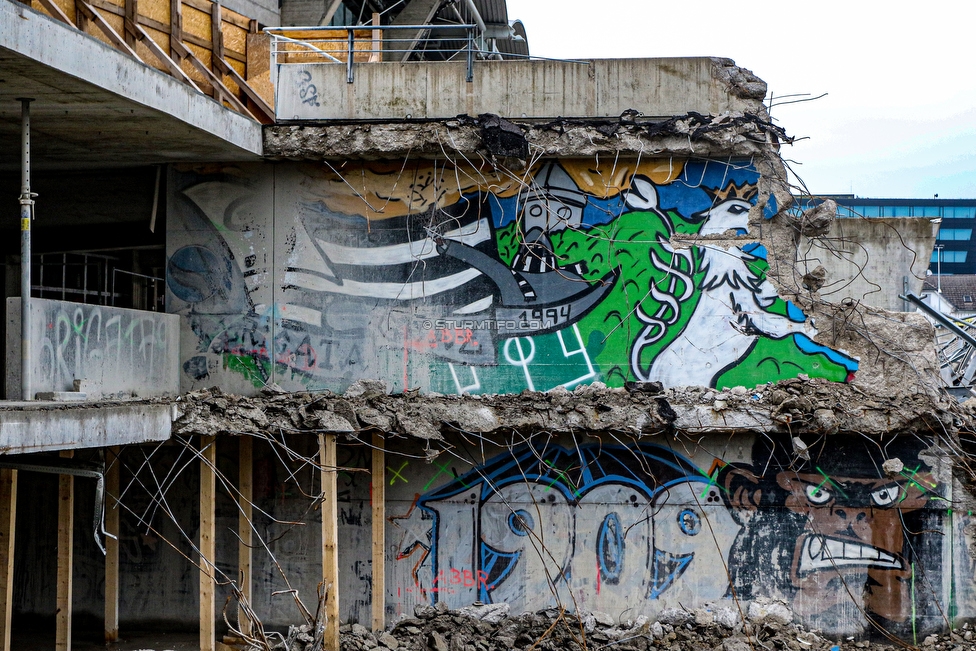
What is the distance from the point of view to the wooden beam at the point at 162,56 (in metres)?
9.02

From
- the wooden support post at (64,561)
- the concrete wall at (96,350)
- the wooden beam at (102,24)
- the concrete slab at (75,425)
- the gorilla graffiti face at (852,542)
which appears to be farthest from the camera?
the gorilla graffiti face at (852,542)

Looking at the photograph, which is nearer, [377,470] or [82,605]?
[377,470]

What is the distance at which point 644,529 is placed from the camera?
10008 millimetres

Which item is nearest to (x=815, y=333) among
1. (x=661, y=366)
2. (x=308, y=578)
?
(x=661, y=366)

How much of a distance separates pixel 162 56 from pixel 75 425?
420cm

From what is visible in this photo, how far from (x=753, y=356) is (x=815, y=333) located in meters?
0.80

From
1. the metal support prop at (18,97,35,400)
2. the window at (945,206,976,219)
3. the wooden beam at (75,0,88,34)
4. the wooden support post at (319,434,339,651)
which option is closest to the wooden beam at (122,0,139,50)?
the wooden beam at (75,0,88,34)

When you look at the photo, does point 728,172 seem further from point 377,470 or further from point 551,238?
point 377,470

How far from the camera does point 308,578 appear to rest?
34.0ft

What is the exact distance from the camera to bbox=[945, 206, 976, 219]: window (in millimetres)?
62562

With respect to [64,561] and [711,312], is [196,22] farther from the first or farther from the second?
[711,312]

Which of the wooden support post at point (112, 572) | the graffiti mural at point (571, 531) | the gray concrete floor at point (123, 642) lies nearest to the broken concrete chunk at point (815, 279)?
the graffiti mural at point (571, 531)

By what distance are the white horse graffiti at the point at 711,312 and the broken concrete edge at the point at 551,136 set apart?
0.60m

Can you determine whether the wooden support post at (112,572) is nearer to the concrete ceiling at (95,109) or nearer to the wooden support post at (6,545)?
the wooden support post at (6,545)
